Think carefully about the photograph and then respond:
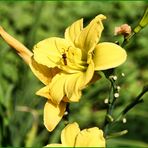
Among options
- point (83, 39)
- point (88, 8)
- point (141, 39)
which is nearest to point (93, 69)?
point (83, 39)

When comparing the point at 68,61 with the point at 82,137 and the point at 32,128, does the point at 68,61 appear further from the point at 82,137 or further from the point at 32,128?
the point at 32,128

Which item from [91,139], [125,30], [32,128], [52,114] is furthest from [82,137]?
[32,128]

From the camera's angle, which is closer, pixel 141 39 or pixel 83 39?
pixel 83 39

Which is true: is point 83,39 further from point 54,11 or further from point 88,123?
point 54,11

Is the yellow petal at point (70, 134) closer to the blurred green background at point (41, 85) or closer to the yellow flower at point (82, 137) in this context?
the yellow flower at point (82, 137)

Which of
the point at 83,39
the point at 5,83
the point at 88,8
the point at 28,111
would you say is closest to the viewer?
the point at 83,39

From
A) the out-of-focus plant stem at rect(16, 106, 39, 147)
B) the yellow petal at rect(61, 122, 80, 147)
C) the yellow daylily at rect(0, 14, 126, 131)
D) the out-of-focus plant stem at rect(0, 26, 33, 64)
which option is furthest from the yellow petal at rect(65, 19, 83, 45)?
the out-of-focus plant stem at rect(16, 106, 39, 147)

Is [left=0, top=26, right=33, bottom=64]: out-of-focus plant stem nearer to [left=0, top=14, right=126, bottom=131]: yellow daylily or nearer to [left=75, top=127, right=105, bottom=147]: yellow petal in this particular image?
[left=0, top=14, right=126, bottom=131]: yellow daylily
